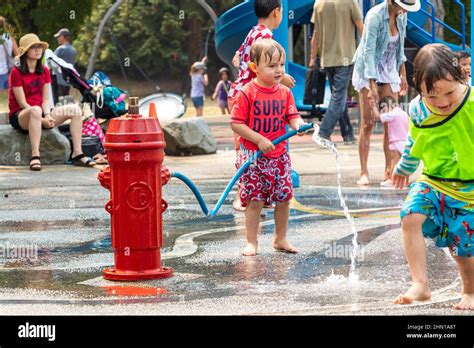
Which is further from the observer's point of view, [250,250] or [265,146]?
[250,250]

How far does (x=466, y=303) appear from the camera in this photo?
6.12 meters

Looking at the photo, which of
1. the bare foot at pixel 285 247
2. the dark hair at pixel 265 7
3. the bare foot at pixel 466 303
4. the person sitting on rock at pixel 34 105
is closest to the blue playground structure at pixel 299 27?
the person sitting on rock at pixel 34 105

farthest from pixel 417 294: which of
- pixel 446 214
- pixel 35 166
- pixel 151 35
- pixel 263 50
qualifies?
pixel 151 35

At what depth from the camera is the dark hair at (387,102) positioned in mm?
12062

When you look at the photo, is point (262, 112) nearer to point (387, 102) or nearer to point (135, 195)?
point (135, 195)

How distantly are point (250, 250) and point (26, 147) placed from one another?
24.7ft

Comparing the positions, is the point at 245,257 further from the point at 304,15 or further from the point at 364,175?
the point at 304,15

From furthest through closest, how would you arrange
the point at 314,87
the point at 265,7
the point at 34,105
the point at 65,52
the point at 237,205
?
the point at 65,52 < the point at 314,87 < the point at 34,105 < the point at 237,205 < the point at 265,7

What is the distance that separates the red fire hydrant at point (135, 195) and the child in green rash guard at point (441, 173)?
5.93ft

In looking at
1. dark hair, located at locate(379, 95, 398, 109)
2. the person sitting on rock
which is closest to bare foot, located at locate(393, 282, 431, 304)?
dark hair, located at locate(379, 95, 398, 109)

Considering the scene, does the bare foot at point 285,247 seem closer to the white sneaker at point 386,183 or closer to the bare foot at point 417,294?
the bare foot at point 417,294

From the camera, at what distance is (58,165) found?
15078 mm

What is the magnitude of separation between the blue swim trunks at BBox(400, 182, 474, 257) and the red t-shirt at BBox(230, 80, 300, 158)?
2.20 m
